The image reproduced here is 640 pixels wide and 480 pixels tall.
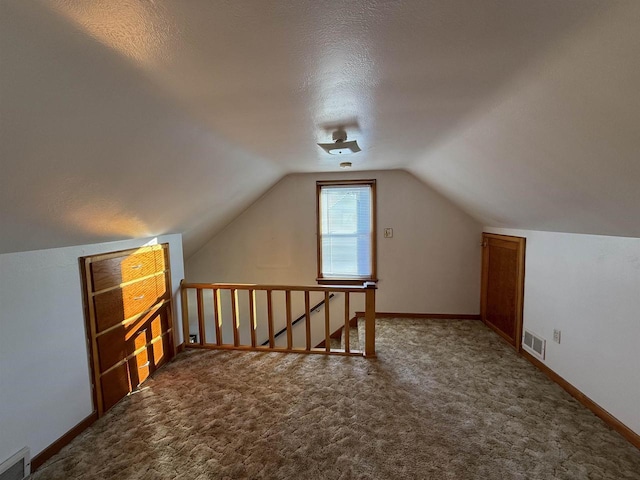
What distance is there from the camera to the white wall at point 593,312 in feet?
6.16

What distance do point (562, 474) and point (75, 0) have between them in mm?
3039

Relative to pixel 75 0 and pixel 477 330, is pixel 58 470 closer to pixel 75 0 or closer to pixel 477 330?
pixel 75 0

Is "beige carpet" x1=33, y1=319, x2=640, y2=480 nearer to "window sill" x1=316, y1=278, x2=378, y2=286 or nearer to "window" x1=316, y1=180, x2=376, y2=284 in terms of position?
"window sill" x1=316, y1=278, x2=378, y2=286

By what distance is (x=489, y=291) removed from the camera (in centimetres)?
379

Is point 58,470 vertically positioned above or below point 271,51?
below

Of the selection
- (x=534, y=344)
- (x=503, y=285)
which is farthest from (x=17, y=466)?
(x=503, y=285)

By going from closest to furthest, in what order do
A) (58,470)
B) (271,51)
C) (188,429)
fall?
(271,51) < (58,470) < (188,429)

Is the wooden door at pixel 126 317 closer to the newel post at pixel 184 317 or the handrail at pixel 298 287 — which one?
the newel post at pixel 184 317

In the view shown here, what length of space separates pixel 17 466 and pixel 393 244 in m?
3.92

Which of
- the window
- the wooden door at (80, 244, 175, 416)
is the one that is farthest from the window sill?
the wooden door at (80, 244, 175, 416)

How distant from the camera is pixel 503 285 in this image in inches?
136

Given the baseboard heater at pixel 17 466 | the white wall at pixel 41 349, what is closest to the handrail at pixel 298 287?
the white wall at pixel 41 349

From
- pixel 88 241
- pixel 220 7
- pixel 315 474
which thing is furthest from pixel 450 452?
pixel 88 241

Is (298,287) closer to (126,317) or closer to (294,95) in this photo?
(126,317)
